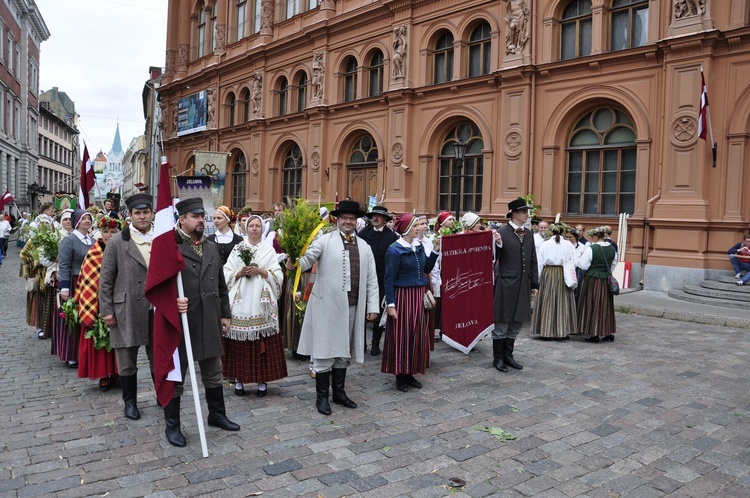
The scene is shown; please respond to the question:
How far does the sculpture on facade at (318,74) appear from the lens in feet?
81.0

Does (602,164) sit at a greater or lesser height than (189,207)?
greater

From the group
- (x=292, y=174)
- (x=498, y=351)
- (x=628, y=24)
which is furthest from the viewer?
(x=292, y=174)

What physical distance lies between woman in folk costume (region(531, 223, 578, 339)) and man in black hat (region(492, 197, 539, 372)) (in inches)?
84.4

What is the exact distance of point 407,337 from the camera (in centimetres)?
655

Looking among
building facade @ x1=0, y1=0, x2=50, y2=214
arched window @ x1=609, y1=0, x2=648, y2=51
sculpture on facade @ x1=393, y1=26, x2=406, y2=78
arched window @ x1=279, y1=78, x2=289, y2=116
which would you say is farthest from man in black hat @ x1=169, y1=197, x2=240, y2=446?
building facade @ x1=0, y1=0, x2=50, y2=214

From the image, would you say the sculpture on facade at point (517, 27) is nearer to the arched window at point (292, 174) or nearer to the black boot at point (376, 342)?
the arched window at point (292, 174)

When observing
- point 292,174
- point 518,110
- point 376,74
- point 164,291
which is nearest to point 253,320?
point 164,291

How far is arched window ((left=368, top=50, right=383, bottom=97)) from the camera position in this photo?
2284 cm

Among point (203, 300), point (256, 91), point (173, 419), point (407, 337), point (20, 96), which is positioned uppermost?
point (20, 96)

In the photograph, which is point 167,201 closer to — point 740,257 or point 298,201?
point 298,201

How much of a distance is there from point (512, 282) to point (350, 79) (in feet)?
60.6

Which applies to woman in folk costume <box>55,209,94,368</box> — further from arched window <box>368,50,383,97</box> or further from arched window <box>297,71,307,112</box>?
arched window <box>297,71,307,112</box>

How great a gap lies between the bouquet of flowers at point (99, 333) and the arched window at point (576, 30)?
15.2 meters

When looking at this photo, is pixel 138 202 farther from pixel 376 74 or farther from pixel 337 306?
pixel 376 74
